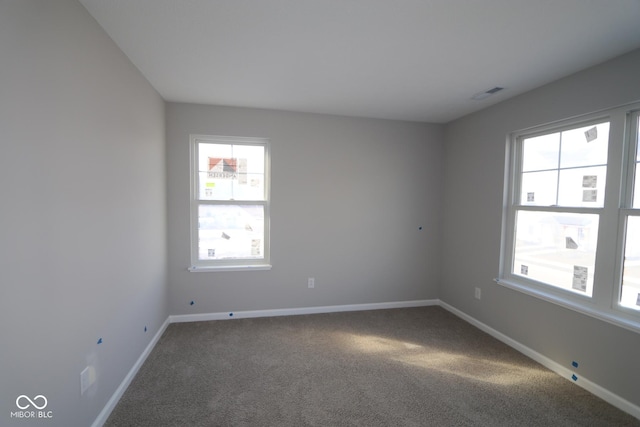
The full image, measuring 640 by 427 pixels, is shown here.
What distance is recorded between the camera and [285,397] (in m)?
2.07

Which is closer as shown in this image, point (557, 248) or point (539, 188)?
point (557, 248)

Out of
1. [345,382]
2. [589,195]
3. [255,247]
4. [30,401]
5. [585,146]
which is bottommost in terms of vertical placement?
[345,382]

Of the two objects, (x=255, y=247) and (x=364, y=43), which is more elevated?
→ (x=364, y=43)

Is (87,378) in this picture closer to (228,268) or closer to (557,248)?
(228,268)

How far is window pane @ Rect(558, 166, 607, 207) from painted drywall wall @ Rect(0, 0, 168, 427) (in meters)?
3.58

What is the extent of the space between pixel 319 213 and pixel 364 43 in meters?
2.05

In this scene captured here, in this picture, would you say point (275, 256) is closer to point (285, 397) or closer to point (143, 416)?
point (285, 397)

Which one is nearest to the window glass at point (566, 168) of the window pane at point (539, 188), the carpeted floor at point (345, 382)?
the window pane at point (539, 188)

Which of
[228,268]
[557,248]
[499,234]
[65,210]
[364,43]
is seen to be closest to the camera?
[65,210]

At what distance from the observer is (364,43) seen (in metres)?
1.92

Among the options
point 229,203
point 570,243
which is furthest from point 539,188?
point 229,203

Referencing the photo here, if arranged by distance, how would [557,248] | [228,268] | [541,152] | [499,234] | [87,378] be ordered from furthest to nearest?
[228,268] < [499,234] < [541,152] < [557,248] < [87,378]

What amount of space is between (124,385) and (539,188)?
395 cm

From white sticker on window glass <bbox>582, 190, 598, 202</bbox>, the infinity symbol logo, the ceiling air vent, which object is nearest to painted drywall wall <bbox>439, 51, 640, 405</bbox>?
the ceiling air vent
